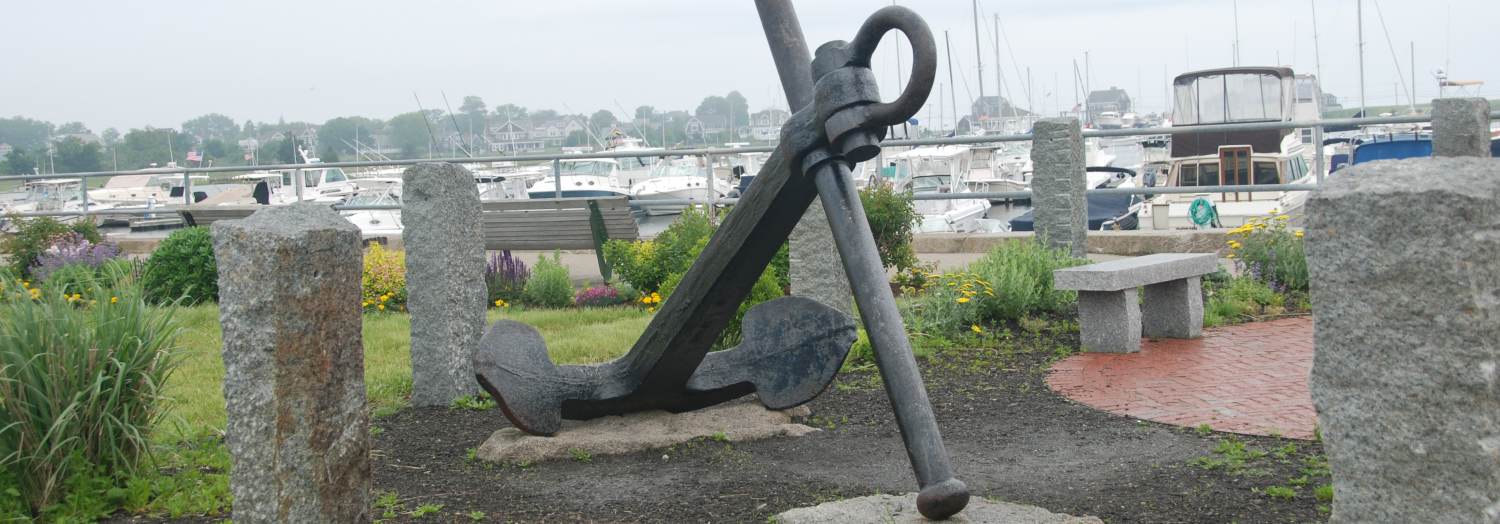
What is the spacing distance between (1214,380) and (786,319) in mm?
2279

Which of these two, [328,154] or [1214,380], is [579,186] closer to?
[328,154]

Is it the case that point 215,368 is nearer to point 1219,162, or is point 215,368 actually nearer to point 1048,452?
point 1048,452

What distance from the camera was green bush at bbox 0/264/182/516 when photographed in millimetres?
3188

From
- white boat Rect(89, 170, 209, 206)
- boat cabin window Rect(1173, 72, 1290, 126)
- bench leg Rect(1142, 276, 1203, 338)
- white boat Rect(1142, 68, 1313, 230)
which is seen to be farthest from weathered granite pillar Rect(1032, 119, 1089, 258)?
white boat Rect(89, 170, 209, 206)

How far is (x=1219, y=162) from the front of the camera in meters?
14.2

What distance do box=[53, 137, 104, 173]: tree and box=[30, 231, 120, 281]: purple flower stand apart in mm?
20752

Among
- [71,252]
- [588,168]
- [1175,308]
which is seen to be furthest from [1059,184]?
[588,168]

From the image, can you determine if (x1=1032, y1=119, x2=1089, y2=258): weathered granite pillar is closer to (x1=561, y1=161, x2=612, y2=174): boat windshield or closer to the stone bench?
the stone bench

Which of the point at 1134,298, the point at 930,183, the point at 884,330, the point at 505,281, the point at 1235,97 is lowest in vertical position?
the point at 1134,298

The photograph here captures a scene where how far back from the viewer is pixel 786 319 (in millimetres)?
4336

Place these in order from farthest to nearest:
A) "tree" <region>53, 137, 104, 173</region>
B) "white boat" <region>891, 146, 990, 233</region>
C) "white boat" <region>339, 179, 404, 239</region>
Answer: "tree" <region>53, 137, 104, 173</region>
"white boat" <region>891, 146, 990, 233</region>
"white boat" <region>339, 179, 404, 239</region>

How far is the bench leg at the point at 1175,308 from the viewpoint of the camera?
19.8 feet

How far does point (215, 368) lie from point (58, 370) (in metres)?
2.92

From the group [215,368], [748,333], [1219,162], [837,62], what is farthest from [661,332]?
[1219,162]
